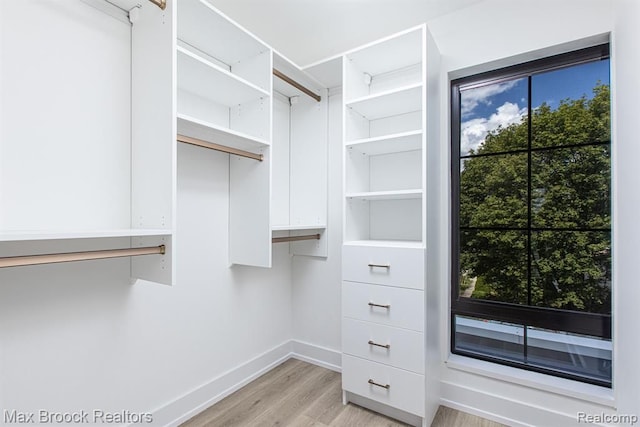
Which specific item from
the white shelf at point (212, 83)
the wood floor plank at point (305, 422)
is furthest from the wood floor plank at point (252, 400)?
the white shelf at point (212, 83)

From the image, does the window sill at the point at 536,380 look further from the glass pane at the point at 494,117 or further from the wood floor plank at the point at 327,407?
the glass pane at the point at 494,117

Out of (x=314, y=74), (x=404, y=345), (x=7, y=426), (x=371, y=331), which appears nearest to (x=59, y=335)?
(x=7, y=426)

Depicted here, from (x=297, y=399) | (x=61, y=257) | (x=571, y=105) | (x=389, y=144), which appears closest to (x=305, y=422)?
(x=297, y=399)

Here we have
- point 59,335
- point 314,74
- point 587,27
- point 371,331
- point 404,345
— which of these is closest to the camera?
point 59,335

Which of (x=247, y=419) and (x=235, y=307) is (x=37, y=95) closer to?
(x=235, y=307)

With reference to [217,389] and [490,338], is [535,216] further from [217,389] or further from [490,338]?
[217,389]

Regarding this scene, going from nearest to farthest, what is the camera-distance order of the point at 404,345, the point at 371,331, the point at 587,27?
1. the point at 587,27
2. the point at 404,345
3. the point at 371,331

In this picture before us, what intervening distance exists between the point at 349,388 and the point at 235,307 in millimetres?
927

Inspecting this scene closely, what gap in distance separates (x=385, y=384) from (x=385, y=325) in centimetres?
35

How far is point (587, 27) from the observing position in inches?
66.6

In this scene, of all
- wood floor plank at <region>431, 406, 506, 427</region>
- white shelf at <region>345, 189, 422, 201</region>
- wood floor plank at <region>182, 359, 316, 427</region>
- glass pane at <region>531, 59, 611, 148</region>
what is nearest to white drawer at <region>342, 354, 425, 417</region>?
wood floor plank at <region>431, 406, 506, 427</region>

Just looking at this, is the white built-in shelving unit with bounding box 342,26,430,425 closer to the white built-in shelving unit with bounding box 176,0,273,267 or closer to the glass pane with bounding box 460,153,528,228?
the glass pane with bounding box 460,153,528,228

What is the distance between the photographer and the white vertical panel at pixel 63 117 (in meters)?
1.21

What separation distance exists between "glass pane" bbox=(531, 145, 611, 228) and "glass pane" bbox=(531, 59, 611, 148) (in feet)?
0.26
